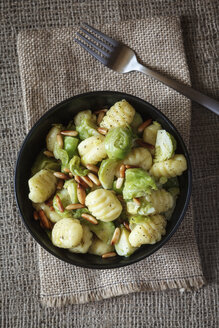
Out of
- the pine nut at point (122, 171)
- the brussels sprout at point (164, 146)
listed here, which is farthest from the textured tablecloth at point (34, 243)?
the pine nut at point (122, 171)

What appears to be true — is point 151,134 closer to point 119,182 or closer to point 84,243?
point 119,182

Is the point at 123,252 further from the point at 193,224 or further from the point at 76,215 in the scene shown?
the point at 193,224

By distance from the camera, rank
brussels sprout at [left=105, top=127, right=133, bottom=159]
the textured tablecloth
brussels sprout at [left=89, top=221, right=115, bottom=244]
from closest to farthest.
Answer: brussels sprout at [left=105, top=127, right=133, bottom=159] < brussels sprout at [left=89, top=221, right=115, bottom=244] < the textured tablecloth

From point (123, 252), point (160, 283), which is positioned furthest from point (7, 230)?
point (160, 283)

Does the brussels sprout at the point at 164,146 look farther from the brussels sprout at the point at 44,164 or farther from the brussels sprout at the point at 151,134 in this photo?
the brussels sprout at the point at 44,164

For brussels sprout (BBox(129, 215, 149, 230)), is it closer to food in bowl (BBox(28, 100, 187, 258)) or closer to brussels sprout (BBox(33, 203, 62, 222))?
food in bowl (BBox(28, 100, 187, 258))

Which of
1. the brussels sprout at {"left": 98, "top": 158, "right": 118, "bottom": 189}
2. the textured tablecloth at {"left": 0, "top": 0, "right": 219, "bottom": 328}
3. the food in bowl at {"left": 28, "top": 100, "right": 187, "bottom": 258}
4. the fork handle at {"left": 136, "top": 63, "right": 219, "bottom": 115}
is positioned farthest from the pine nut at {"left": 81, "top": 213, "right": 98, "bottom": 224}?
the fork handle at {"left": 136, "top": 63, "right": 219, "bottom": 115}
